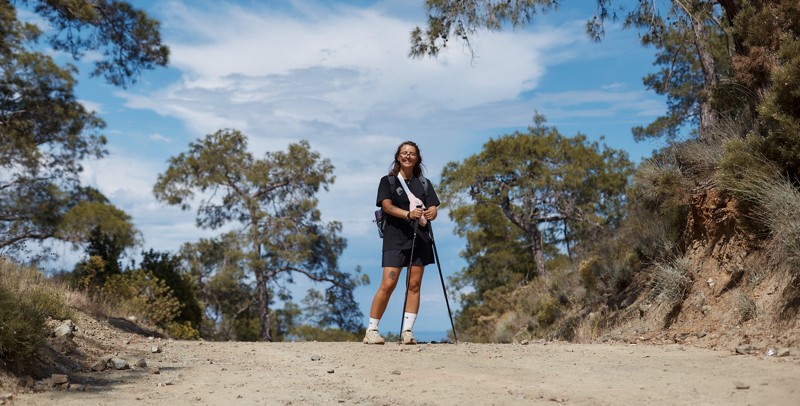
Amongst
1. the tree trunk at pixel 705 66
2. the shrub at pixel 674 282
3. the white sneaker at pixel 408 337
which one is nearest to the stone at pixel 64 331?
the white sneaker at pixel 408 337

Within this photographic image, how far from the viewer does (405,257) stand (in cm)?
923

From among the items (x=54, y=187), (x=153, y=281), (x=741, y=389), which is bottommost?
(x=741, y=389)

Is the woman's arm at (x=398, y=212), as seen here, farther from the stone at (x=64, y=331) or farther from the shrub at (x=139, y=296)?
the shrub at (x=139, y=296)

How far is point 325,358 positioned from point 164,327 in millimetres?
9158

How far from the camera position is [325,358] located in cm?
837

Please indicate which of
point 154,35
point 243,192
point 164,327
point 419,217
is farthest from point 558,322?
point 243,192

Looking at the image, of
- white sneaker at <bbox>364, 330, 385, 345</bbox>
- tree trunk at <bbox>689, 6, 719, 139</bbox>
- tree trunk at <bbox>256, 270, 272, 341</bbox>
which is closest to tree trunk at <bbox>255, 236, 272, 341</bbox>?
tree trunk at <bbox>256, 270, 272, 341</bbox>

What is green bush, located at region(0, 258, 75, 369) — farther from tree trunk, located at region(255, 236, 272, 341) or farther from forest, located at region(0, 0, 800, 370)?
tree trunk, located at region(255, 236, 272, 341)

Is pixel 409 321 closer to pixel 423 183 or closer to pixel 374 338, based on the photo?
pixel 374 338

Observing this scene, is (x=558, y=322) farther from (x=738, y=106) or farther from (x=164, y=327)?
(x=164, y=327)

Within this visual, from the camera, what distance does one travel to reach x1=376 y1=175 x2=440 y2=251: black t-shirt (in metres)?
9.23

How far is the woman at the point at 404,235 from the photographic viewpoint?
9.16m

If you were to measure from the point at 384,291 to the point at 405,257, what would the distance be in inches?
19.3

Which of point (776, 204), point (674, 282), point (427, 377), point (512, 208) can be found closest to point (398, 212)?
point (427, 377)
